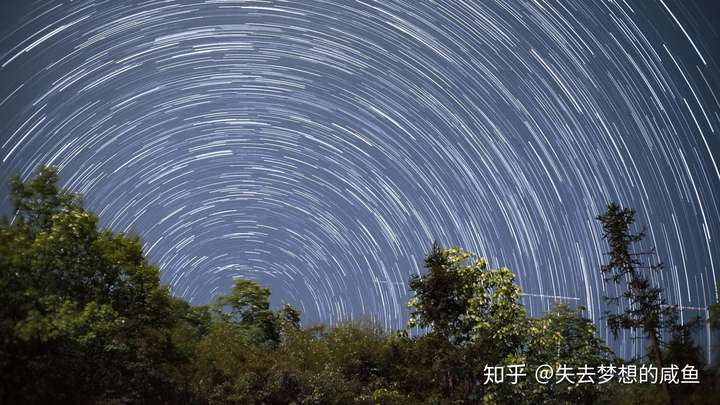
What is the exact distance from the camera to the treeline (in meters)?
18.5

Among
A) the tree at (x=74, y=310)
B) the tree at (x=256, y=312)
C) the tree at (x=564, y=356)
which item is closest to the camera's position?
the tree at (x=74, y=310)

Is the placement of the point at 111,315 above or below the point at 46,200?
below

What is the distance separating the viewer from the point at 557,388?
2586 cm

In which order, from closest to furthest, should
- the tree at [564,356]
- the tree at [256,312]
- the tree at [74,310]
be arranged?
the tree at [74,310] → the tree at [564,356] → the tree at [256,312]

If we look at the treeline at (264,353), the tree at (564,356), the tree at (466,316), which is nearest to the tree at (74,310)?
the treeline at (264,353)

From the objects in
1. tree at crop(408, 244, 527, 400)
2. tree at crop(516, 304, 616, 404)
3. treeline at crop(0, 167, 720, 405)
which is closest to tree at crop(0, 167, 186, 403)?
treeline at crop(0, 167, 720, 405)

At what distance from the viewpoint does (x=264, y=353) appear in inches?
1217

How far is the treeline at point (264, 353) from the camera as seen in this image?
18.5 meters

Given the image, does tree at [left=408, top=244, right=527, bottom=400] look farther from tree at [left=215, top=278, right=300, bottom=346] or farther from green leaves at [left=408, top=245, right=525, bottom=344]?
tree at [left=215, top=278, right=300, bottom=346]

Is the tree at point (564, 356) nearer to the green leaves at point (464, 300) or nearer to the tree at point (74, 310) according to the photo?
the green leaves at point (464, 300)

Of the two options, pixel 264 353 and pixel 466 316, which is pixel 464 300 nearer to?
pixel 466 316

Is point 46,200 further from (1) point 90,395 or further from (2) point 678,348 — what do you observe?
(2) point 678,348

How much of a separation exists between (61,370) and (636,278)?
22706mm

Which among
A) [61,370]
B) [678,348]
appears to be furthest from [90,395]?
[678,348]
